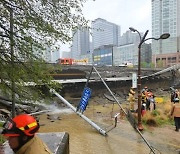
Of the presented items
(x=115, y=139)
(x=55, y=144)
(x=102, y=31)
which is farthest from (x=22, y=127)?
(x=115, y=139)

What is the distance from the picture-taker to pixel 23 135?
252cm

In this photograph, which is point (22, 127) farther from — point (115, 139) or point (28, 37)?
point (115, 139)

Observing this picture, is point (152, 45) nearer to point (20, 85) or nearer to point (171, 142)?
point (171, 142)

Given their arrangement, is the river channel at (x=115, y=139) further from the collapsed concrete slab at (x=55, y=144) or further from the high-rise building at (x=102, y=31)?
the collapsed concrete slab at (x=55, y=144)

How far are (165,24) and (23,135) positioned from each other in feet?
308

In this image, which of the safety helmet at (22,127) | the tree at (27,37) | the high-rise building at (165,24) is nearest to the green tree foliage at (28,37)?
the tree at (27,37)

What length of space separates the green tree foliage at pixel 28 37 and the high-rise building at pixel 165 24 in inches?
3174

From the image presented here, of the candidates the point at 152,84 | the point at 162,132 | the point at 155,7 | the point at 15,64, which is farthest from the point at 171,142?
the point at 155,7

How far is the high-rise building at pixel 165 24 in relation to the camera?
280ft

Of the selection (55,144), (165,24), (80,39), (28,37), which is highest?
(165,24)

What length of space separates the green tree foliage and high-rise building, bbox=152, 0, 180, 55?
3174 inches

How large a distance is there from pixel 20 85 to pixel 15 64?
604 mm

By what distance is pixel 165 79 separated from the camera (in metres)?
39.8

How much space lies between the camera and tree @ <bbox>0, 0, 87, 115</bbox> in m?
6.59
